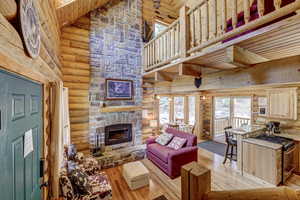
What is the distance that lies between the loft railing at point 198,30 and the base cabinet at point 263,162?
8.62ft

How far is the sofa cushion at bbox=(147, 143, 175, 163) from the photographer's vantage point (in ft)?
11.1

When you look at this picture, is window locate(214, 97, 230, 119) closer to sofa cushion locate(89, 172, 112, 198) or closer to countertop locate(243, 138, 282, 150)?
countertop locate(243, 138, 282, 150)

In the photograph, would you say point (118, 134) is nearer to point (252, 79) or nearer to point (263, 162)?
point (252, 79)

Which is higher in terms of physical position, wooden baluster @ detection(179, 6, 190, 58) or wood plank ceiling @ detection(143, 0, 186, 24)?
wood plank ceiling @ detection(143, 0, 186, 24)

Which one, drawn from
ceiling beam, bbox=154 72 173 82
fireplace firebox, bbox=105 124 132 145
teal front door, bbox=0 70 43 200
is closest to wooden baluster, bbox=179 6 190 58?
ceiling beam, bbox=154 72 173 82

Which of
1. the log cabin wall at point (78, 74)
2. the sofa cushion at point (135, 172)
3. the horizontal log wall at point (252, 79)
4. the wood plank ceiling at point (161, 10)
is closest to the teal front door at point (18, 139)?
the sofa cushion at point (135, 172)

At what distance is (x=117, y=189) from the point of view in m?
2.82

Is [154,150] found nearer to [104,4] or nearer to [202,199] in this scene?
[202,199]

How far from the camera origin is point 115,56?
406 cm

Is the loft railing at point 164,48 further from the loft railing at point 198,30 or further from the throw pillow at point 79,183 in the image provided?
the throw pillow at point 79,183

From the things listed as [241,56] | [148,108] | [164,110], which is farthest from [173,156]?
[164,110]

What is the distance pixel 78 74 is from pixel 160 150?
299 cm

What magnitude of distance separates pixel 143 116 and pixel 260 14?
12.2ft

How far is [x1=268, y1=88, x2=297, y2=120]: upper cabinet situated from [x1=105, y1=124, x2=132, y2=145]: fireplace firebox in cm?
428
